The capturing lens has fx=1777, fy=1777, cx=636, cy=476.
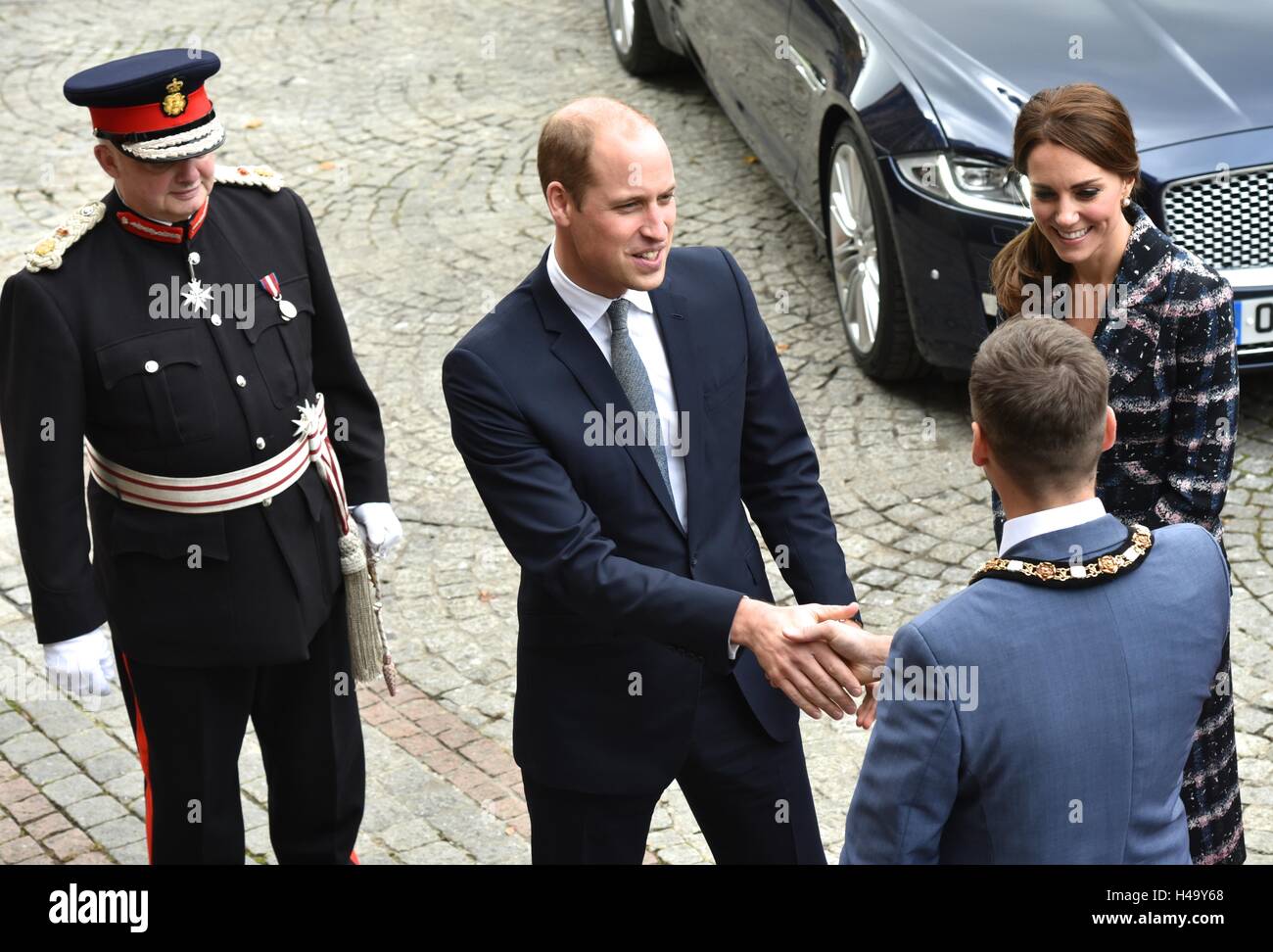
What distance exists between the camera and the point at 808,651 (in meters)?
3.48

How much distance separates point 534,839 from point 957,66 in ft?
13.4

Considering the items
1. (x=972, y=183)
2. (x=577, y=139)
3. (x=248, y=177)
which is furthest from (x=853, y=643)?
(x=972, y=183)

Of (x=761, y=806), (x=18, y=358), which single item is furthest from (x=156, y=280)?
(x=761, y=806)

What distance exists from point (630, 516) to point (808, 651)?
0.46 meters

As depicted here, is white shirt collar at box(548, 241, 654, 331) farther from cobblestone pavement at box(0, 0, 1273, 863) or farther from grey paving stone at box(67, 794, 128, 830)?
grey paving stone at box(67, 794, 128, 830)

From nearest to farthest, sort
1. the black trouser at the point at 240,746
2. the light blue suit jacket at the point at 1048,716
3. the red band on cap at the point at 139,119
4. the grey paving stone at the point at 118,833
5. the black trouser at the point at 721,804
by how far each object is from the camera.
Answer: the light blue suit jacket at the point at 1048,716
the black trouser at the point at 721,804
the red band on cap at the point at 139,119
the black trouser at the point at 240,746
the grey paving stone at the point at 118,833

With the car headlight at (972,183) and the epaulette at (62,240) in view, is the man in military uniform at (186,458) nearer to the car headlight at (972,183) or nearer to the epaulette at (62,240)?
the epaulette at (62,240)

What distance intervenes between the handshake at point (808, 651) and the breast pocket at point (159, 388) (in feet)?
4.72

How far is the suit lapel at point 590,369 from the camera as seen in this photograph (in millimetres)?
3576

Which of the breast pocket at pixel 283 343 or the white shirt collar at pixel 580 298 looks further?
the breast pocket at pixel 283 343

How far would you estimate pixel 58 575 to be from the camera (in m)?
4.16

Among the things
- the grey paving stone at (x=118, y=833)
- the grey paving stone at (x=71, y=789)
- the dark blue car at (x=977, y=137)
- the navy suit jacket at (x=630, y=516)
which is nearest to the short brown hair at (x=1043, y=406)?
the navy suit jacket at (x=630, y=516)
